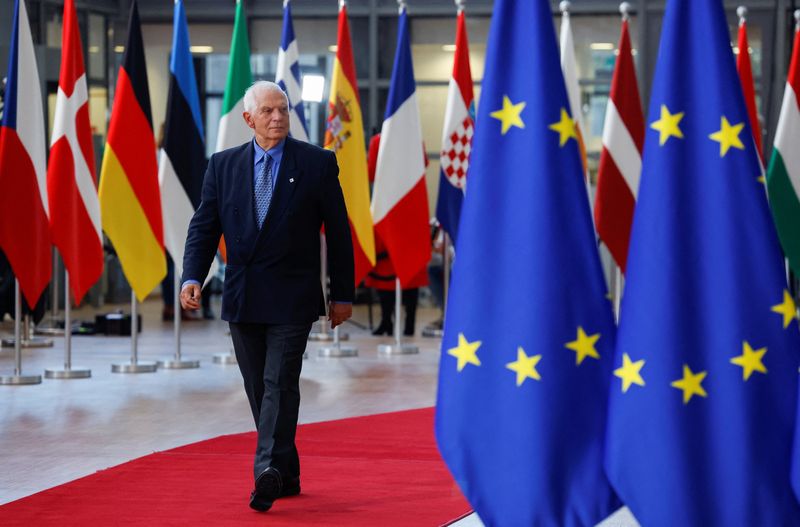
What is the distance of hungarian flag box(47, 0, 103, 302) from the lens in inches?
380

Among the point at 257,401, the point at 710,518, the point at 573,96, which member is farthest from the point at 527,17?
the point at 573,96

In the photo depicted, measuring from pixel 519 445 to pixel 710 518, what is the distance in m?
0.52

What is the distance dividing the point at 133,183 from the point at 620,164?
3771 millimetres

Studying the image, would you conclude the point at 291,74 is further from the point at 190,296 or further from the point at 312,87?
the point at 190,296

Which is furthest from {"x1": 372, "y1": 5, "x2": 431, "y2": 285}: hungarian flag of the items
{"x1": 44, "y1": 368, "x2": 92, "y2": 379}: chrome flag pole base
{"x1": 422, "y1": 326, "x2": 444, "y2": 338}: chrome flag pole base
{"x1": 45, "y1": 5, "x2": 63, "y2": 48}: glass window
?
{"x1": 45, "y1": 5, "x2": 63, "y2": 48}: glass window

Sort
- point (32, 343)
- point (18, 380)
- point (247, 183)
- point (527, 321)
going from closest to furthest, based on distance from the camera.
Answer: point (527, 321)
point (247, 183)
point (18, 380)
point (32, 343)

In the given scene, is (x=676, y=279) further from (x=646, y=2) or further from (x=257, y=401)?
(x=646, y=2)

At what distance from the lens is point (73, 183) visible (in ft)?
31.8

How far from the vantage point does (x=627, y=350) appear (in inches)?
141

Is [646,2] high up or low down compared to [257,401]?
up

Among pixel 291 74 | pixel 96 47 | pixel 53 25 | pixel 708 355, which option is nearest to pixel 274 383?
pixel 708 355

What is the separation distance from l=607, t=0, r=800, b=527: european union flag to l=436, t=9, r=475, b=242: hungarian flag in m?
8.21

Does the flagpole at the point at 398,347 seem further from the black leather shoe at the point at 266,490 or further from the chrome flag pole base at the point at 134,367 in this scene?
the black leather shoe at the point at 266,490

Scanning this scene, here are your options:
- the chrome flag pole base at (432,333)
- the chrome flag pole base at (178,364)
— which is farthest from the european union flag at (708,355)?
the chrome flag pole base at (432,333)
